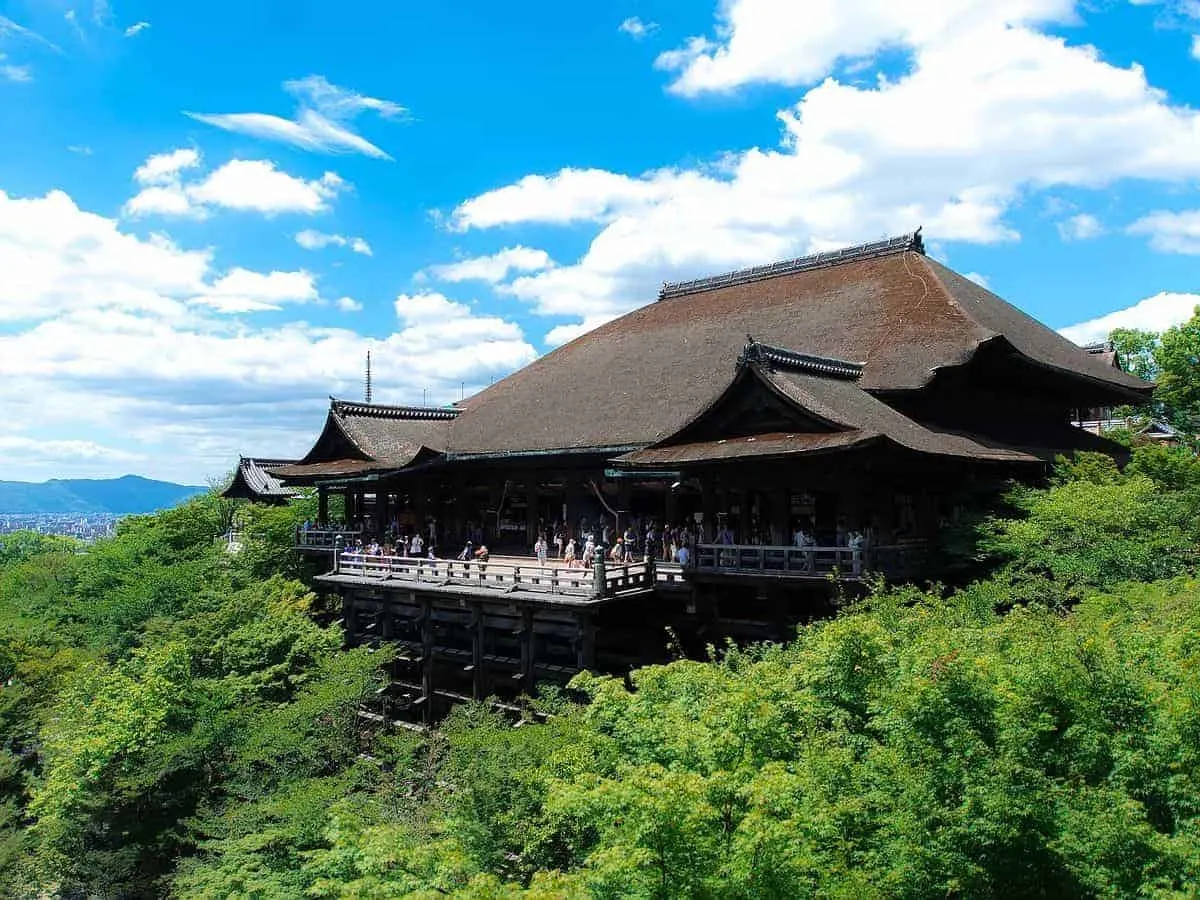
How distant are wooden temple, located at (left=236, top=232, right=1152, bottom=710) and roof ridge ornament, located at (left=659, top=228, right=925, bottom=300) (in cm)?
8

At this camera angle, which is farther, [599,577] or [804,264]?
[804,264]

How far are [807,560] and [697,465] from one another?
133 inches

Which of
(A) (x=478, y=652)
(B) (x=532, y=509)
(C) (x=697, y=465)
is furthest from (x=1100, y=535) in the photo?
(B) (x=532, y=509)

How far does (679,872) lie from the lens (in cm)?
875

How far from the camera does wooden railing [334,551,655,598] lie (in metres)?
20.3

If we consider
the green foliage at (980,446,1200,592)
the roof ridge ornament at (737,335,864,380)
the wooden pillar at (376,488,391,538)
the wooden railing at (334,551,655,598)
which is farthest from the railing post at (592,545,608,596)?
the wooden pillar at (376,488,391,538)

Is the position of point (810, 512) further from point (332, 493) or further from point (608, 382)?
point (332, 493)

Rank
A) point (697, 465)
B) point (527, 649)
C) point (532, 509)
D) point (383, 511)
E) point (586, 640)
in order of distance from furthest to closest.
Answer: point (383, 511) < point (532, 509) < point (527, 649) < point (586, 640) < point (697, 465)

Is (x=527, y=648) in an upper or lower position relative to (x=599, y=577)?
lower

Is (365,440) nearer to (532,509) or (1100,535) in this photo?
(532,509)

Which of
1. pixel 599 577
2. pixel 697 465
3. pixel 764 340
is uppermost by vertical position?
pixel 764 340

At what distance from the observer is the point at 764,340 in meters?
27.9

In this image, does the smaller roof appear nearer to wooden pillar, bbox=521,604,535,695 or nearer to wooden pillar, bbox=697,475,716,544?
wooden pillar, bbox=521,604,535,695

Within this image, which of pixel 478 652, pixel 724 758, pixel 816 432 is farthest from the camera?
pixel 478 652
